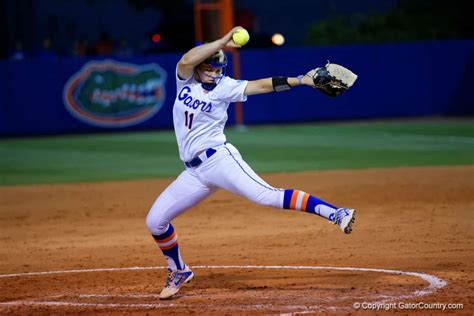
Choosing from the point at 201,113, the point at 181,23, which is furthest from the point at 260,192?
the point at 181,23

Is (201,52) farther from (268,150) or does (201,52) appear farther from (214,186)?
(268,150)

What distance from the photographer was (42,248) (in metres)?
9.82

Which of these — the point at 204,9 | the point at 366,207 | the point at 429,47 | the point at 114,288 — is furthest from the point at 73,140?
the point at 114,288

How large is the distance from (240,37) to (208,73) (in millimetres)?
527

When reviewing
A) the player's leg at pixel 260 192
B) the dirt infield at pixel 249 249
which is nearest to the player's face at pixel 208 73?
the player's leg at pixel 260 192

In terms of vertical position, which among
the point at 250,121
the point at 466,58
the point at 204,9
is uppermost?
the point at 204,9

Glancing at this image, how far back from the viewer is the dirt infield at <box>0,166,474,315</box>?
696 centimetres

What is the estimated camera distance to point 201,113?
280 inches

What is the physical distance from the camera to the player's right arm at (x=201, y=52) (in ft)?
22.6

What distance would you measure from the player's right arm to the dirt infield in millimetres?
1920

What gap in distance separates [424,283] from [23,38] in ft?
75.6

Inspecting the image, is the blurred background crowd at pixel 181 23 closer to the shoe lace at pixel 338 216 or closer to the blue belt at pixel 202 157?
the blue belt at pixel 202 157

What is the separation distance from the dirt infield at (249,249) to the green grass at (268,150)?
64.6 inches

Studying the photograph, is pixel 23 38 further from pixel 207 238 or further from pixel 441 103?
pixel 207 238
